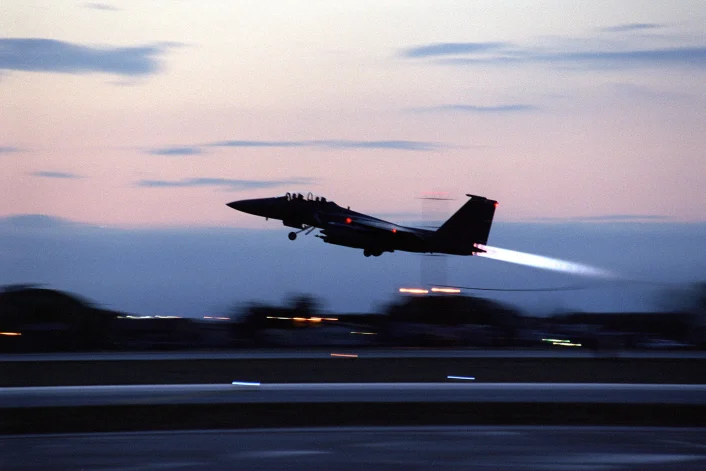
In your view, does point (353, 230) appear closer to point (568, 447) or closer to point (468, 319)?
point (568, 447)

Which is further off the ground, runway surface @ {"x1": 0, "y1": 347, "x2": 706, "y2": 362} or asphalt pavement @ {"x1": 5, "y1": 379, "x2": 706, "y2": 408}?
asphalt pavement @ {"x1": 5, "y1": 379, "x2": 706, "y2": 408}

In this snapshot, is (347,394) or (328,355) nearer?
(347,394)

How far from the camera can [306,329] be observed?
6278cm

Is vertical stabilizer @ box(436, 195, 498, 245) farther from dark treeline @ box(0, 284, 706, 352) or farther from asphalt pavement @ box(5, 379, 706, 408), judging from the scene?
dark treeline @ box(0, 284, 706, 352)

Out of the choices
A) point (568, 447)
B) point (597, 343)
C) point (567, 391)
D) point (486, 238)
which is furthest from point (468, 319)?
point (568, 447)

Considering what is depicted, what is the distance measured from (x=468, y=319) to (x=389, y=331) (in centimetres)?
1694

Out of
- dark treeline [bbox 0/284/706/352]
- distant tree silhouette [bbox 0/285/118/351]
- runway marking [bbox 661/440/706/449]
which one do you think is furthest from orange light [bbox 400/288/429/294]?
runway marking [bbox 661/440/706/449]

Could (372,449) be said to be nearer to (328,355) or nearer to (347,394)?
(347,394)

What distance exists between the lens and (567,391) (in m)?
28.8

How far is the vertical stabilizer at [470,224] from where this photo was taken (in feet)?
123

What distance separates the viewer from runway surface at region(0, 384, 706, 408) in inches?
1018

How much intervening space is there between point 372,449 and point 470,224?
21099 millimetres

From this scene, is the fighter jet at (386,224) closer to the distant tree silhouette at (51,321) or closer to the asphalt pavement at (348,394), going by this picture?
the asphalt pavement at (348,394)

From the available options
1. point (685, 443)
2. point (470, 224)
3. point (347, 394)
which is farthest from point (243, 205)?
point (685, 443)
